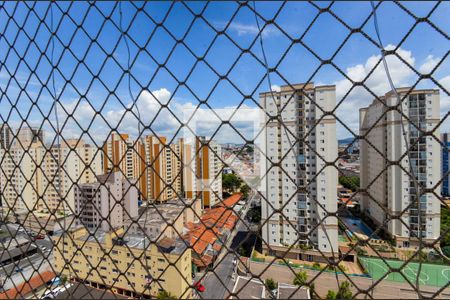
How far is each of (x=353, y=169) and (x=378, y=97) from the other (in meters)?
0.46

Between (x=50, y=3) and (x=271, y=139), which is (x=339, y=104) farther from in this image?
(x=50, y=3)

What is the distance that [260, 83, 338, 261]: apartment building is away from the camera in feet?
1.86

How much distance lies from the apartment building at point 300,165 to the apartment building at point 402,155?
115mm

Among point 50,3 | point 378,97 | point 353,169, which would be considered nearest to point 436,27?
point 378,97

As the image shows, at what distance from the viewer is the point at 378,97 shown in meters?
0.48

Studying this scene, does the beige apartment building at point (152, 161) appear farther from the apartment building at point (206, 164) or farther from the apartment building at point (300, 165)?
the apartment building at point (300, 165)

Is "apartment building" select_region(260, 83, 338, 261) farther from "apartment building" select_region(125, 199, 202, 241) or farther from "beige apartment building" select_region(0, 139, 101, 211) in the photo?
"beige apartment building" select_region(0, 139, 101, 211)

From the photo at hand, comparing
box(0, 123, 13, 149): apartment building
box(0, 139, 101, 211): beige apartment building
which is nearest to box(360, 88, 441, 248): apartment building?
box(0, 139, 101, 211): beige apartment building

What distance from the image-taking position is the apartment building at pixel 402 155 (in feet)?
1.63

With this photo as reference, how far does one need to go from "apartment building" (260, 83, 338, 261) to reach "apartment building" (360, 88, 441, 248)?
115 mm

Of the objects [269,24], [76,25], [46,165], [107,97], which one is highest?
[76,25]

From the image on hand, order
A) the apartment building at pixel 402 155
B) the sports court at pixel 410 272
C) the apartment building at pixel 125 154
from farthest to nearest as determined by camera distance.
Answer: the apartment building at pixel 125 154
the sports court at pixel 410 272
the apartment building at pixel 402 155

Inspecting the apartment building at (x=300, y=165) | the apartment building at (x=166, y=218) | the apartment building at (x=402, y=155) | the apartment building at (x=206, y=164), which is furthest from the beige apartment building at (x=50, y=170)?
the apartment building at (x=402, y=155)

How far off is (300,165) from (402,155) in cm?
46
